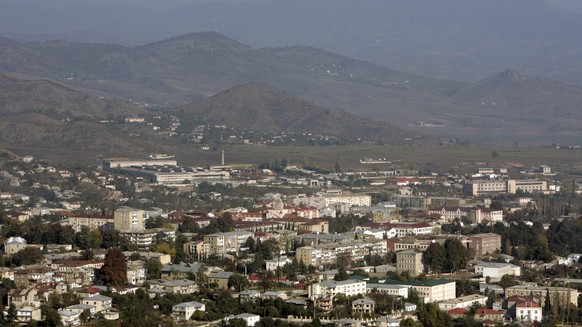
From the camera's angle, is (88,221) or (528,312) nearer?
(528,312)

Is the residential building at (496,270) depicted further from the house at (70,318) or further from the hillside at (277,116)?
the hillside at (277,116)

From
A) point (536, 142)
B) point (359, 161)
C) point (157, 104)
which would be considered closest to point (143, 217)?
point (359, 161)

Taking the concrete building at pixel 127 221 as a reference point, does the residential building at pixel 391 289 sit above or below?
below

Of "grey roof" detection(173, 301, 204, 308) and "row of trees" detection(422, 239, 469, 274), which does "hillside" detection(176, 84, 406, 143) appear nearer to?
"row of trees" detection(422, 239, 469, 274)

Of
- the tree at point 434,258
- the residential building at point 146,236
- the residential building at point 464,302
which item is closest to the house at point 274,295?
the residential building at point 464,302

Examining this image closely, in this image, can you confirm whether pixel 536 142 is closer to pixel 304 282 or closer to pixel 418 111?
pixel 418 111

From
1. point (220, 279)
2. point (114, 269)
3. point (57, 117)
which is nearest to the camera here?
point (114, 269)

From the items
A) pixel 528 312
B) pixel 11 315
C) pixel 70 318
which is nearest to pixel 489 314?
pixel 528 312

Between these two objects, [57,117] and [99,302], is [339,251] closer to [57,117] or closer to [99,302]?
[99,302]
